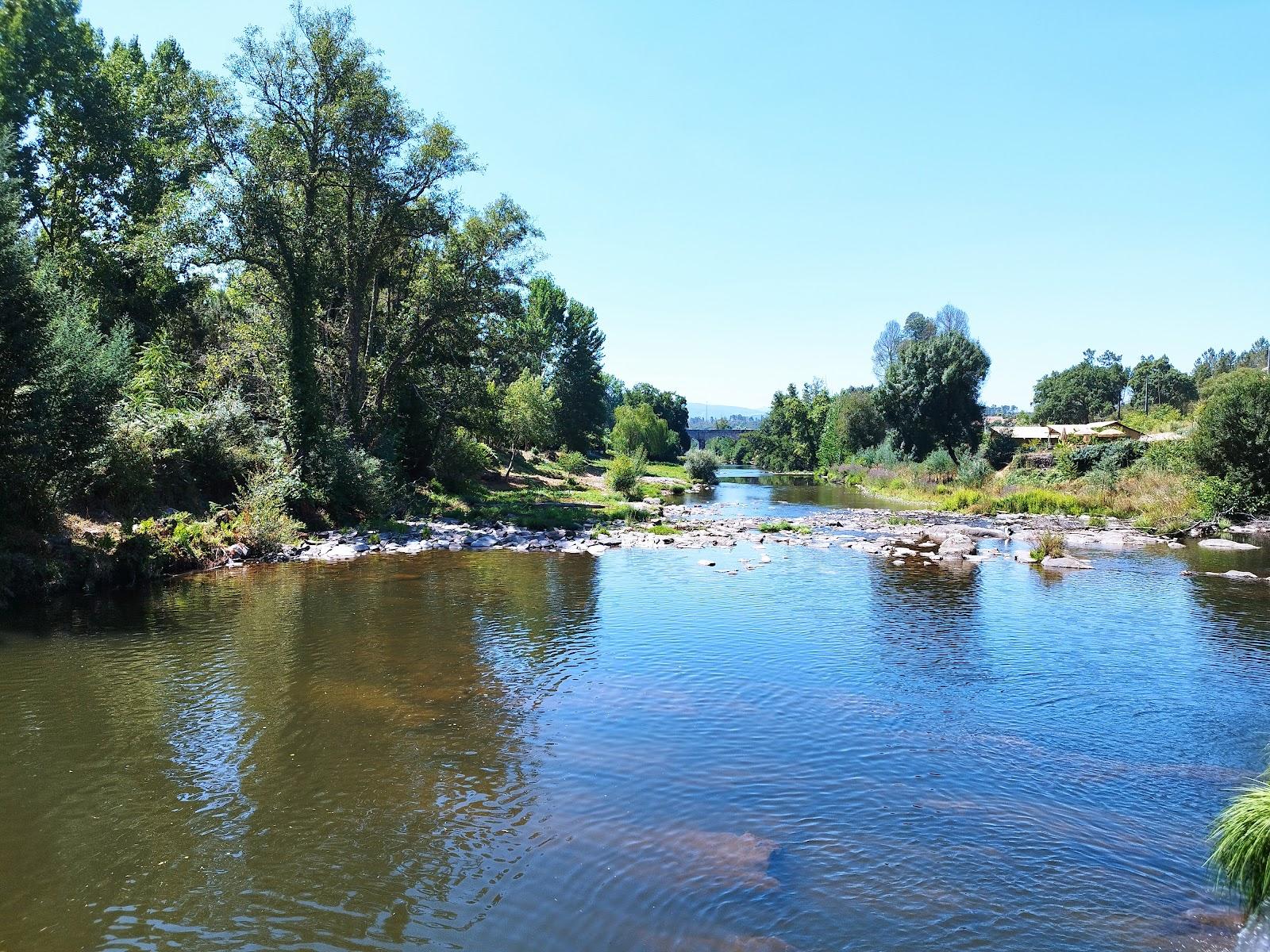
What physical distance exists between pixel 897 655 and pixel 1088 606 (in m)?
7.22

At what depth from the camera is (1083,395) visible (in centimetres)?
11494

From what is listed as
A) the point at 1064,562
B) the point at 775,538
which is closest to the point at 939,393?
the point at 775,538

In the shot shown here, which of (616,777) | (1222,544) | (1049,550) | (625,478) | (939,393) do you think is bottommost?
(616,777)

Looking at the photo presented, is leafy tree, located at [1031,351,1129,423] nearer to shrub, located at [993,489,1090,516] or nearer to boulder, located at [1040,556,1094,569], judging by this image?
shrub, located at [993,489,1090,516]

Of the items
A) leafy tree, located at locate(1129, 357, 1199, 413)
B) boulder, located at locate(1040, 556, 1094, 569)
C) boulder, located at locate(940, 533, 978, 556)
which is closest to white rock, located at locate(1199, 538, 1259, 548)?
boulder, located at locate(1040, 556, 1094, 569)

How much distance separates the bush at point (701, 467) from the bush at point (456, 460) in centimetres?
3342

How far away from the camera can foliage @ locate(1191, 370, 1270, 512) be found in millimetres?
31734

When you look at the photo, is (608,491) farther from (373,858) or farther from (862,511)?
(373,858)

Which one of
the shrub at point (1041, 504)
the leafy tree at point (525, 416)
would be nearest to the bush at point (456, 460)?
the leafy tree at point (525, 416)

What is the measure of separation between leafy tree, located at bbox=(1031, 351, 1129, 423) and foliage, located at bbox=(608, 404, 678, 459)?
59330 millimetres

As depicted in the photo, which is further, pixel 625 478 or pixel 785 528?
pixel 625 478

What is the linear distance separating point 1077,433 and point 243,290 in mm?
63919

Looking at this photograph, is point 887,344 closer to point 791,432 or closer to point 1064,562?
point 791,432

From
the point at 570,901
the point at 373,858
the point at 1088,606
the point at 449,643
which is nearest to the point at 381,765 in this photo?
the point at 373,858
